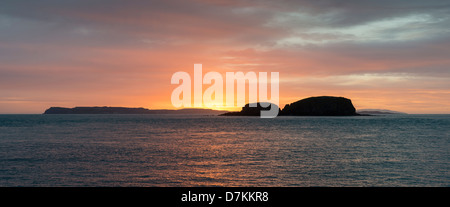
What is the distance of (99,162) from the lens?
111 feet

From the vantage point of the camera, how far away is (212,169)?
29.8 m
